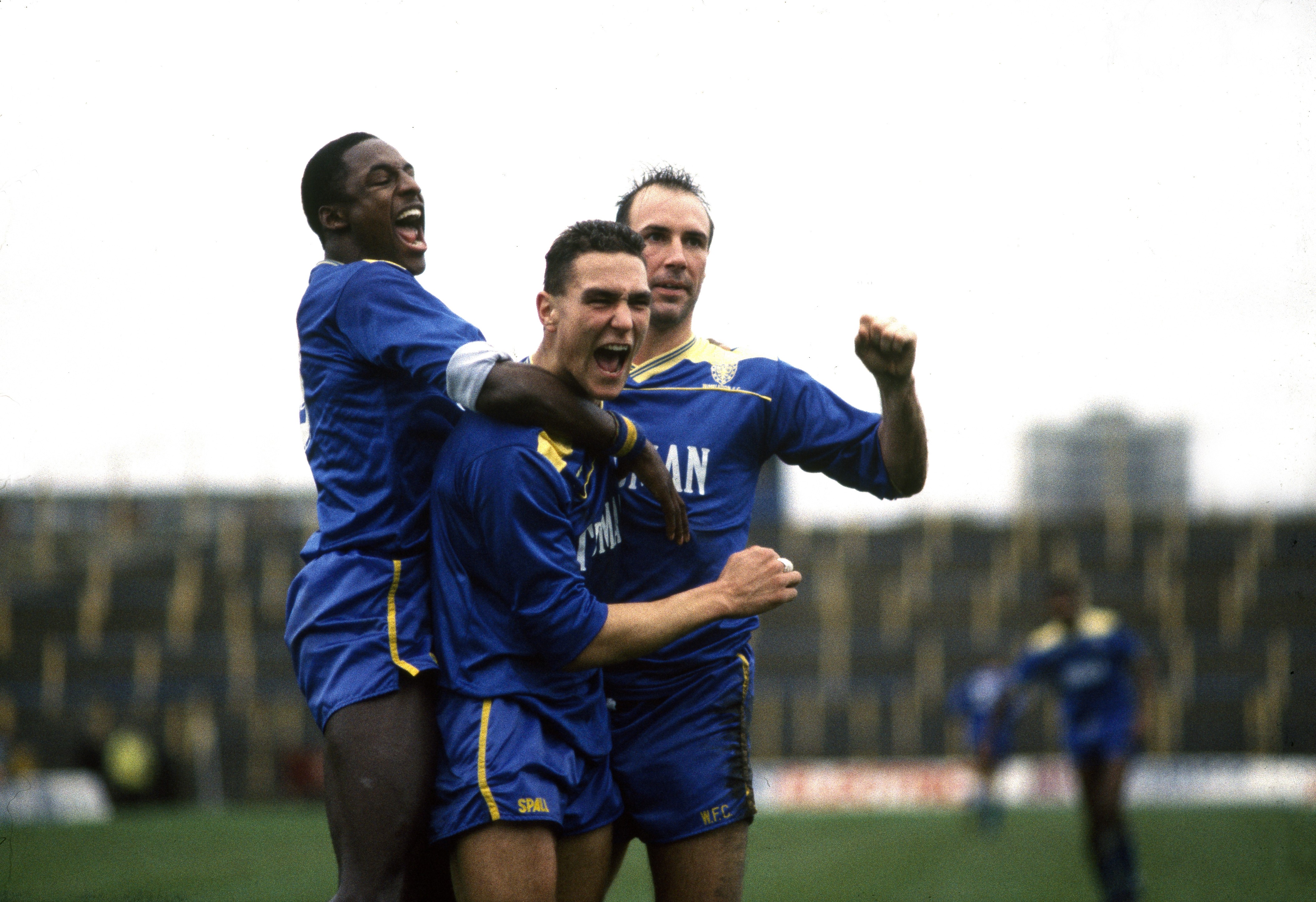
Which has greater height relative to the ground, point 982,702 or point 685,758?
point 685,758

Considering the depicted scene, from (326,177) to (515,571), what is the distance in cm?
121

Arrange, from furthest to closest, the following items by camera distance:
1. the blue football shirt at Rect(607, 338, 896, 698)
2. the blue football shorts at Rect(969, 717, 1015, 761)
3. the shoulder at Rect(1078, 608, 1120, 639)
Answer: the blue football shorts at Rect(969, 717, 1015, 761) < the shoulder at Rect(1078, 608, 1120, 639) < the blue football shirt at Rect(607, 338, 896, 698)

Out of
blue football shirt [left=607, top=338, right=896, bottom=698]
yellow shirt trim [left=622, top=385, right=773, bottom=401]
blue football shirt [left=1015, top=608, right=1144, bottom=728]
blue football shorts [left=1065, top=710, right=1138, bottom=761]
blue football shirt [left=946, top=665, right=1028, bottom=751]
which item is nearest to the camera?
blue football shirt [left=607, top=338, right=896, bottom=698]

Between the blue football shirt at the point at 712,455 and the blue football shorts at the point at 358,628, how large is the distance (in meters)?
0.62

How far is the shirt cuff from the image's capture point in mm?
2975

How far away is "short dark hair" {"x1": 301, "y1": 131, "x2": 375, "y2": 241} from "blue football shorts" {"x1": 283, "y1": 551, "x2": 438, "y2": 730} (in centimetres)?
91

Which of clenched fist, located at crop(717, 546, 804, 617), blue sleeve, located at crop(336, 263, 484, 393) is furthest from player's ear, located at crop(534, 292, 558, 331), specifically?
clenched fist, located at crop(717, 546, 804, 617)

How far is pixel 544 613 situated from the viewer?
115 inches

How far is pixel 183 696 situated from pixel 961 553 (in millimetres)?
15236

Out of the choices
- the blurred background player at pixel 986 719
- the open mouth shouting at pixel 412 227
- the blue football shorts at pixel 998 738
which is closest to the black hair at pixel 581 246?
the open mouth shouting at pixel 412 227

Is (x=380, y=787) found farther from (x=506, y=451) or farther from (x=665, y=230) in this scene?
(x=665, y=230)

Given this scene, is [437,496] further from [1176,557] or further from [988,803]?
[1176,557]

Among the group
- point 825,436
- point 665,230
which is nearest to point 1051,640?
point 825,436

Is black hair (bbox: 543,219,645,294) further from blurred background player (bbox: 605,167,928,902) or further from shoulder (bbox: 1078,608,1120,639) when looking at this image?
shoulder (bbox: 1078,608,1120,639)
